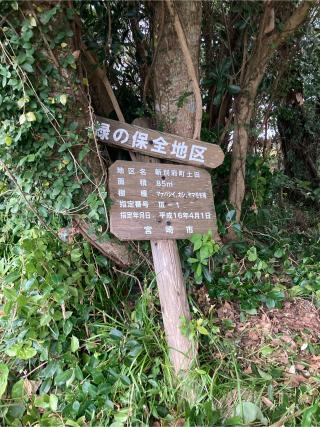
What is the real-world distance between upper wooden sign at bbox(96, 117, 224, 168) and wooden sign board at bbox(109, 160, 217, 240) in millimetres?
78

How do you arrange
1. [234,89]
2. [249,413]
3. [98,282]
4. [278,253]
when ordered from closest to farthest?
[249,413] → [98,282] → [234,89] → [278,253]

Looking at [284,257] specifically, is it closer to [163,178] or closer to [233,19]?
[163,178]

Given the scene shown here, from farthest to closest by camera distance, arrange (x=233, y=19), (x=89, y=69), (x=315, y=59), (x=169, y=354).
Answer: (x=315, y=59) < (x=233, y=19) < (x=89, y=69) < (x=169, y=354)

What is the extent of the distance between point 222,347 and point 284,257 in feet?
3.81

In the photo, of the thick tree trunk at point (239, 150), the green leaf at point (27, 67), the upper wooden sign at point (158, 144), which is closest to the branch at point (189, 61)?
the upper wooden sign at point (158, 144)

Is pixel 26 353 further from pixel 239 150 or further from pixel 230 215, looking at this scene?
pixel 239 150

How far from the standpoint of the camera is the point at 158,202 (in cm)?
234

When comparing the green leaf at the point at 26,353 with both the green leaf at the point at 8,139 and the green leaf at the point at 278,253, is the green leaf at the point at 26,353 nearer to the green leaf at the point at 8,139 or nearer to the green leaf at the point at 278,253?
the green leaf at the point at 8,139

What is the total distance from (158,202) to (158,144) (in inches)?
15.4

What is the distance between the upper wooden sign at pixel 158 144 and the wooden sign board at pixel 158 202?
0.25 feet

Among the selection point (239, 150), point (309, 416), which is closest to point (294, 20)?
point (239, 150)

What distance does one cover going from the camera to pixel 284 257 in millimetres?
3148

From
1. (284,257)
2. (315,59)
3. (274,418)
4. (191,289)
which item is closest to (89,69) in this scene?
(191,289)

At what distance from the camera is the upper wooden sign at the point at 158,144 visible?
2396 mm
